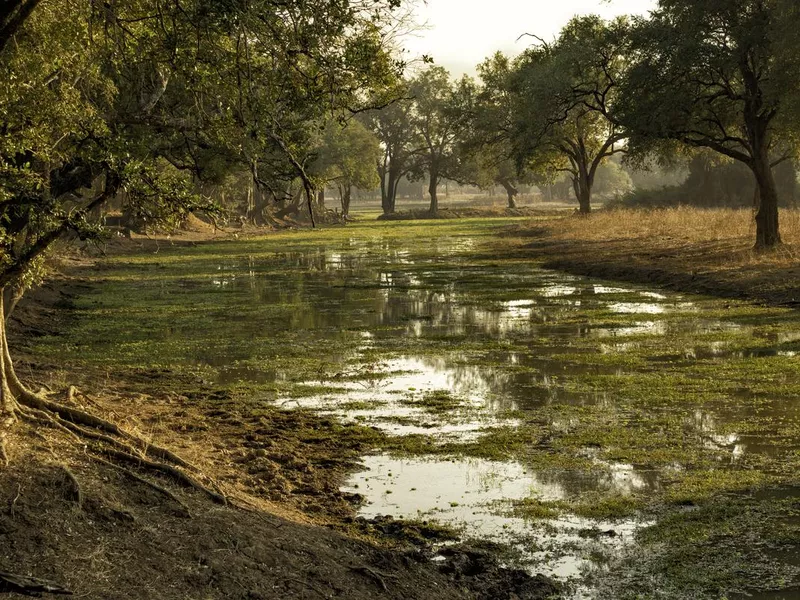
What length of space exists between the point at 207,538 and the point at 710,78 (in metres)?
31.4

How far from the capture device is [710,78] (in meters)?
34.7

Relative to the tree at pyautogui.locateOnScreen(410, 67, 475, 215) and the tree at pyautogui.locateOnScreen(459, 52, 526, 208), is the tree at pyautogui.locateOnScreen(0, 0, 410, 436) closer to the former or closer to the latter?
the tree at pyautogui.locateOnScreen(459, 52, 526, 208)

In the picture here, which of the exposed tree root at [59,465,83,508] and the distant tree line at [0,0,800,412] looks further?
the distant tree line at [0,0,800,412]

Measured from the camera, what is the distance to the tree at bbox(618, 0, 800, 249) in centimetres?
3288

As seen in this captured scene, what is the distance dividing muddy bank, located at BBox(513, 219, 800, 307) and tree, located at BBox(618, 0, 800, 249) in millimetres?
2344

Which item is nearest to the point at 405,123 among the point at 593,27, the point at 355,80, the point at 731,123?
the point at 593,27

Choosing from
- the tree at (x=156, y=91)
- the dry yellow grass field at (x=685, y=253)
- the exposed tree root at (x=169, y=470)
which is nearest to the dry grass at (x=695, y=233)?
the dry yellow grass field at (x=685, y=253)

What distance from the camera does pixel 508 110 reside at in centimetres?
7088

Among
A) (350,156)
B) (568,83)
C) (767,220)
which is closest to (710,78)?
(767,220)

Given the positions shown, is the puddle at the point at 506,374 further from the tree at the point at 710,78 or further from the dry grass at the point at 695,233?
the tree at the point at 710,78

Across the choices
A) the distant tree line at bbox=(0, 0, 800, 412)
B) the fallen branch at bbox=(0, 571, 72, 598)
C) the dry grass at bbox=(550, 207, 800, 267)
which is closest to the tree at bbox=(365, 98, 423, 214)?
the distant tree line at bbox=(0, 0, 800, 412)

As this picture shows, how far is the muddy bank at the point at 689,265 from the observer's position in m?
28.5

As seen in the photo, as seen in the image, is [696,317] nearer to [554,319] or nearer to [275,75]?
[554,319]

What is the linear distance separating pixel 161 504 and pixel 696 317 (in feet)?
62.0
